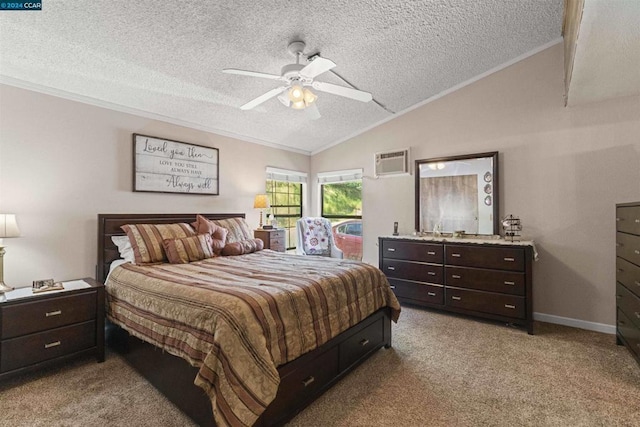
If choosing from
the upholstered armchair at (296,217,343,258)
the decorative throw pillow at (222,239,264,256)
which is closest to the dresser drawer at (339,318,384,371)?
the decorative throw pillow at (222,239,264,256)

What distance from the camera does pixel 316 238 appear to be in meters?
4.80

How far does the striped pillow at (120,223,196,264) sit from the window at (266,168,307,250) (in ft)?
6.77

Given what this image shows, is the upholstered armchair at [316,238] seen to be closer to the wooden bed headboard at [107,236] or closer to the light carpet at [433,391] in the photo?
the light carpet at [433,391]

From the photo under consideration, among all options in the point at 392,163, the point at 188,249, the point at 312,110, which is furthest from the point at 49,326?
the point at 392,163

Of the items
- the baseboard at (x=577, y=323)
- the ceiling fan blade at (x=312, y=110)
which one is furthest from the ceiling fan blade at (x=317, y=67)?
the baseboard at (x=577, y=323)

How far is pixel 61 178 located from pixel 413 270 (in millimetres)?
3921

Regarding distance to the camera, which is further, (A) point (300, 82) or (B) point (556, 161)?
(B) point (556, 161)

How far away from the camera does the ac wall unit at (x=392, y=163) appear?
173 inches

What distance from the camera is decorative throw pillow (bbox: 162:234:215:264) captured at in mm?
2943

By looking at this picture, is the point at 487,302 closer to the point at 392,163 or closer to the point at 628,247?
the point at 628,247

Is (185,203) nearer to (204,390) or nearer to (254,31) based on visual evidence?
(254,31)

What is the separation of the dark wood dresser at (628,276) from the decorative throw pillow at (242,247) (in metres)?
3.49

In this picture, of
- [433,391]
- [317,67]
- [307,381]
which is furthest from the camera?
[317,67]

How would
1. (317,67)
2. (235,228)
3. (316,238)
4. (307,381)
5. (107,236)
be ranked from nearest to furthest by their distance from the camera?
(307,381) < (317,67) < (107,236) < (235,228) < (316,238)
